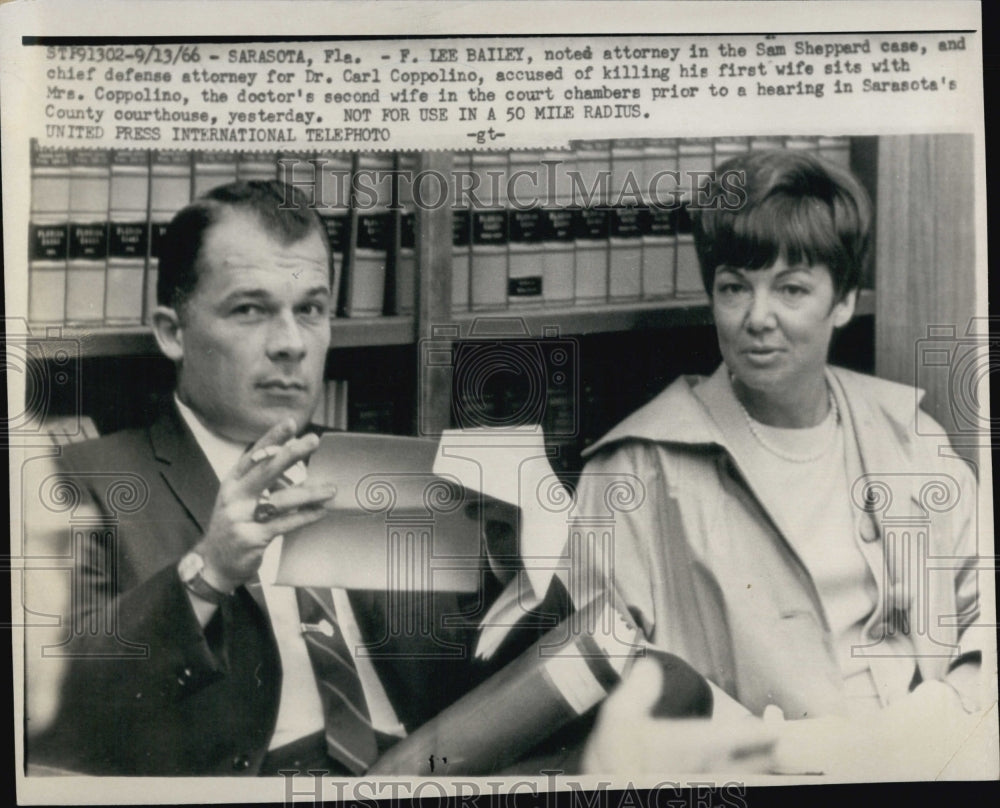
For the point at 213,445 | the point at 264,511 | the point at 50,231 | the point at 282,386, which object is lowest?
the point at 264,511

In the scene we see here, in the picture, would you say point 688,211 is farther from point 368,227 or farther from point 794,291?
point 368,227

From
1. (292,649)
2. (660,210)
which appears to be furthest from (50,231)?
(660,210)

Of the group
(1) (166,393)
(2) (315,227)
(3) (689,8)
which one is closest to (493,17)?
(3) (689,8)

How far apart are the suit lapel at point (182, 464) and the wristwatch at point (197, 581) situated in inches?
3.4

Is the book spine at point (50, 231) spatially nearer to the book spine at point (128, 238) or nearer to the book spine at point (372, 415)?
the book spine at point (128, 238)

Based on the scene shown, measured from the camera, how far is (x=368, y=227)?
2.50 meters

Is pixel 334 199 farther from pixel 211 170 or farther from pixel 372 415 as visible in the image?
pixel 372 415

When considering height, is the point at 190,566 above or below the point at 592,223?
below

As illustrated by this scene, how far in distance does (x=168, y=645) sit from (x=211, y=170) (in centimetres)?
98

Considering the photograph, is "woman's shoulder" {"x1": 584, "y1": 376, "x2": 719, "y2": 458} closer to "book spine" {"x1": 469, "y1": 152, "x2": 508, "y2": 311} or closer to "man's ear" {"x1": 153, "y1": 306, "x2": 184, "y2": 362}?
"book spine" {"x1": 469, "y1": 152, "x2": 508, "y2": 311}

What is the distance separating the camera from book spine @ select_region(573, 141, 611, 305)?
252 centimetres

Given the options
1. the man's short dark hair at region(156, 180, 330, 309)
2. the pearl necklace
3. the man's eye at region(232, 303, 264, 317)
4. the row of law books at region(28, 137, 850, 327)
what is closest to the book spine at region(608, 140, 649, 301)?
the row of law books at region(28, 137, 850, 327)

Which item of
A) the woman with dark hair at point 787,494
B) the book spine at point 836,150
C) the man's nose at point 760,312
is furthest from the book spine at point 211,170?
the book spine at point 836,150

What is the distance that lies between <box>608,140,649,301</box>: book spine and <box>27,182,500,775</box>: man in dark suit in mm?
606
